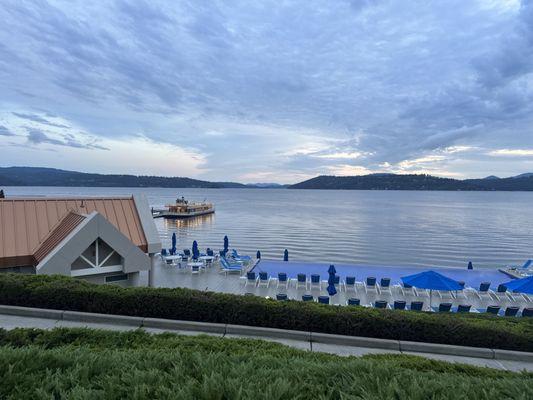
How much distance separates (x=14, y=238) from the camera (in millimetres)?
13102

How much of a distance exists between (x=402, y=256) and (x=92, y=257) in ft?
113

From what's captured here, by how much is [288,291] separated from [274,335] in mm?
12288

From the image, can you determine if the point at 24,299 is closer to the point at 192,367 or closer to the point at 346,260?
the point at 192,367

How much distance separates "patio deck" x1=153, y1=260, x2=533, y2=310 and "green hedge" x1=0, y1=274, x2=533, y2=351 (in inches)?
335

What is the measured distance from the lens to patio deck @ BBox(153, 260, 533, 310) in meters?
19.1

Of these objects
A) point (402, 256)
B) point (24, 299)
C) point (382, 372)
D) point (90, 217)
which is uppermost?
point (90, 217)

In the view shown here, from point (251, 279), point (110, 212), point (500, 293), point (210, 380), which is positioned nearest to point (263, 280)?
point (251, 279)

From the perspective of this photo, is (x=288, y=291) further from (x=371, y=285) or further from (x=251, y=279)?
Result: (x=371, y=285)

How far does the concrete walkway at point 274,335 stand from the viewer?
7.77m

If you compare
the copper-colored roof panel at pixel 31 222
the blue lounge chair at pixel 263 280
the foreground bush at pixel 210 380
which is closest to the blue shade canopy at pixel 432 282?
the blue lounge chair at pixel 263 280

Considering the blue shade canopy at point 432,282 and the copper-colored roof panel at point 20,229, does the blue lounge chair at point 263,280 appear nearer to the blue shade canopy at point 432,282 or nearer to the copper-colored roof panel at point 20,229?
the blue shade canopy at point 432,282

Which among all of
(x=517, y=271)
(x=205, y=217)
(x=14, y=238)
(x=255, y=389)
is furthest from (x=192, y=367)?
(x=205, y=217)

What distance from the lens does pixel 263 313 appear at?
8.56 m

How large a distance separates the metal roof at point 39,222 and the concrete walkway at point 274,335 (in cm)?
505
